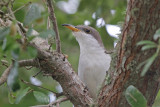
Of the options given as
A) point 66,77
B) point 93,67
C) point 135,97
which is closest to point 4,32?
point 135,97

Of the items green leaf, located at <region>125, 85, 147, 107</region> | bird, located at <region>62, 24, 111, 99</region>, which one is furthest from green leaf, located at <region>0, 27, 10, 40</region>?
bird, located at <region>62, 24, 111, 99</region>

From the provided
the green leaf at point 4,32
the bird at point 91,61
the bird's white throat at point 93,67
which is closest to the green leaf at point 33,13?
the green leaf at point 4,32

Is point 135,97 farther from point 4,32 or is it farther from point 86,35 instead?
point 86,35

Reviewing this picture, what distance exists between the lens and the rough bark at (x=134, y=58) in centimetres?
273

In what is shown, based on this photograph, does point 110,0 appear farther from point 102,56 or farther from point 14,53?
point 14,53

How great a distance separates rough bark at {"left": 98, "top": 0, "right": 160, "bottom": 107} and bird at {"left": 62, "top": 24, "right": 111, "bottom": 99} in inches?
59.6

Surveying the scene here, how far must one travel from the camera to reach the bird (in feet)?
16.4

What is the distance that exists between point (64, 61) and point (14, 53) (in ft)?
5.36

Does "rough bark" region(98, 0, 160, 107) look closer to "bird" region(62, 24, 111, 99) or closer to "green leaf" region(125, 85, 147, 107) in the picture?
"green leaf" region(125, 85, 147, 107)

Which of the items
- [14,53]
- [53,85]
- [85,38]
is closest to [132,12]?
[14,53]

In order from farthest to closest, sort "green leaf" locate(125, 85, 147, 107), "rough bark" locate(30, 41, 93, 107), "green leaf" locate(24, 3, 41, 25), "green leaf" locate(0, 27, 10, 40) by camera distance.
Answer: "rough bark" locate(30, 41, 93, 107) < "green leaf" locate(125, 85, 147, 107) < "green leaf" locate(24, 3, 41, 25) < "green leaf" locate(0, 27, 10, 40)

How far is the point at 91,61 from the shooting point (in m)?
5.11

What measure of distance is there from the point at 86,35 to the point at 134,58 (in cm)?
293

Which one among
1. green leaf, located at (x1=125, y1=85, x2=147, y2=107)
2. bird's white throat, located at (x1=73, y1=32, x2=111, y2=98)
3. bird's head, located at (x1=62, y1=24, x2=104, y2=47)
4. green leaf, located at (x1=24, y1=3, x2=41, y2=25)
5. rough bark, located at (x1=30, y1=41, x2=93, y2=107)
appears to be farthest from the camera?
bird's head, located at (x1=62, y1=24, x2=104, y2=47)
